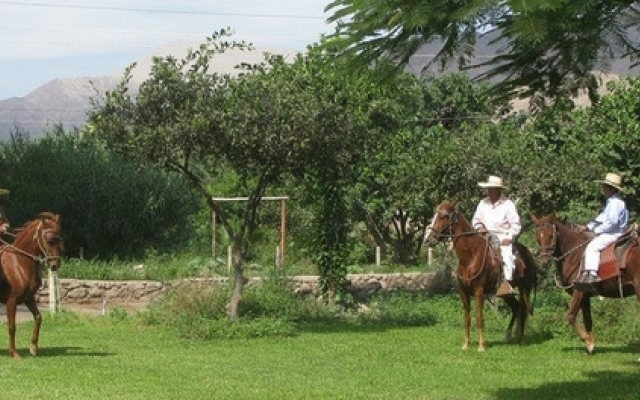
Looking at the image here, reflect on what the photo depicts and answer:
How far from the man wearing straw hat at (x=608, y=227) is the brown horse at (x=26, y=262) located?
724cm

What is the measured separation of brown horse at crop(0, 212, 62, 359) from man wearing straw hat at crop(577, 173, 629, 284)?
7.24 m

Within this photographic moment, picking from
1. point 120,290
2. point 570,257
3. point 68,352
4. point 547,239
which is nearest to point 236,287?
point 68,352

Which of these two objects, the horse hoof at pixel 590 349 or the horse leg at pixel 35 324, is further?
the horse hoof at pixel 590 349

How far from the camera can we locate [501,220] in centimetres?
1828

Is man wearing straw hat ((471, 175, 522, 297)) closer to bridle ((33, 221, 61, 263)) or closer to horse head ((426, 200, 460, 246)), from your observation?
horse head ((426, 200, 460, 246))

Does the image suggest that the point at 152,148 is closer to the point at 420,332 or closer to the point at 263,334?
the point at 263,334

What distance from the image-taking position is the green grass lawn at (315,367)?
1327 cm

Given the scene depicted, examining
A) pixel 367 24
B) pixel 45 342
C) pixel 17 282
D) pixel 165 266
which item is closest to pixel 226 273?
pixel 165 266

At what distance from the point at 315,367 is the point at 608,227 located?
178 inches

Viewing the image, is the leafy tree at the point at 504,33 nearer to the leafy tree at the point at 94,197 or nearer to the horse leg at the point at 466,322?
the horse leg at the point at 466,322

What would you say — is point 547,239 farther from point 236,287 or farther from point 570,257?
point 236,287

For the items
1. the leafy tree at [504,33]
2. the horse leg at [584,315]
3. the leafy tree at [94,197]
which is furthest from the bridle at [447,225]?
the leafy tree at [94,197]

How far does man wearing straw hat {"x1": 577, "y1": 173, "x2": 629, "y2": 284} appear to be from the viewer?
1668 centimetres

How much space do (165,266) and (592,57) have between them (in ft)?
74.1
